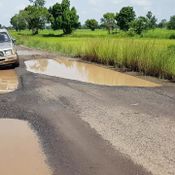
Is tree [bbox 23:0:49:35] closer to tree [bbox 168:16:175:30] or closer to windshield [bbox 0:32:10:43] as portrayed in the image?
tree [bbox 168:16:175:30]

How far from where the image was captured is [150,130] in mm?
7328

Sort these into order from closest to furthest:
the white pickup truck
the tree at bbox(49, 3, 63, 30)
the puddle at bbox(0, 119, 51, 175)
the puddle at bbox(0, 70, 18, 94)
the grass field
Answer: the puddle at bbox(0, 119, 51, 175), the puddle at bbox(0, 70, 18, 94), the grass field, the white pickup truck, the tree at bbox(49, 3, 63, 30)

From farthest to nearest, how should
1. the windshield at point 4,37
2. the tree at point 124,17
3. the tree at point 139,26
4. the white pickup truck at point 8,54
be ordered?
1. the tree at point 124,17
2. the tree at point 139,26
3. the windshield at point 4,37
4. the white pickup truck at point 8,54

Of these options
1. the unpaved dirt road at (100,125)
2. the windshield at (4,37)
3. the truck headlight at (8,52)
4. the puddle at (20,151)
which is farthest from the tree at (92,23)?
the puddle at (20,151)

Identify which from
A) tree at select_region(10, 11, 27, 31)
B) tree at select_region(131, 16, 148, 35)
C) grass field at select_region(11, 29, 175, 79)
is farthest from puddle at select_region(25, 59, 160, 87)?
tree at select_region(10, 11, 27, 31)

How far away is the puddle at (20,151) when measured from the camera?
5.64 meters

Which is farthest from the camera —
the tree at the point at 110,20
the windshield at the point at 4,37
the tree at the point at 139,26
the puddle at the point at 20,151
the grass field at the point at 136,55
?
the tree at the point at 110,20

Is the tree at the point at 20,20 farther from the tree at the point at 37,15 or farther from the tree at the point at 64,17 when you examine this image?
the tree at the point at 64,17

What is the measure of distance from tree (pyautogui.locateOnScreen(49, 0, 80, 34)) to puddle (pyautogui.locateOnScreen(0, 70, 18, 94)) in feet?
211

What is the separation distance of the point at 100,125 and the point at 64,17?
75152 mm

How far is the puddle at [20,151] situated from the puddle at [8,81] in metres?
4.07

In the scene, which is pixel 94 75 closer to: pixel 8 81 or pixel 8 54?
pixel 8 81

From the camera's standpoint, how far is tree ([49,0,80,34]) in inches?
3162

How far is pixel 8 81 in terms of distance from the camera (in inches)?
549
